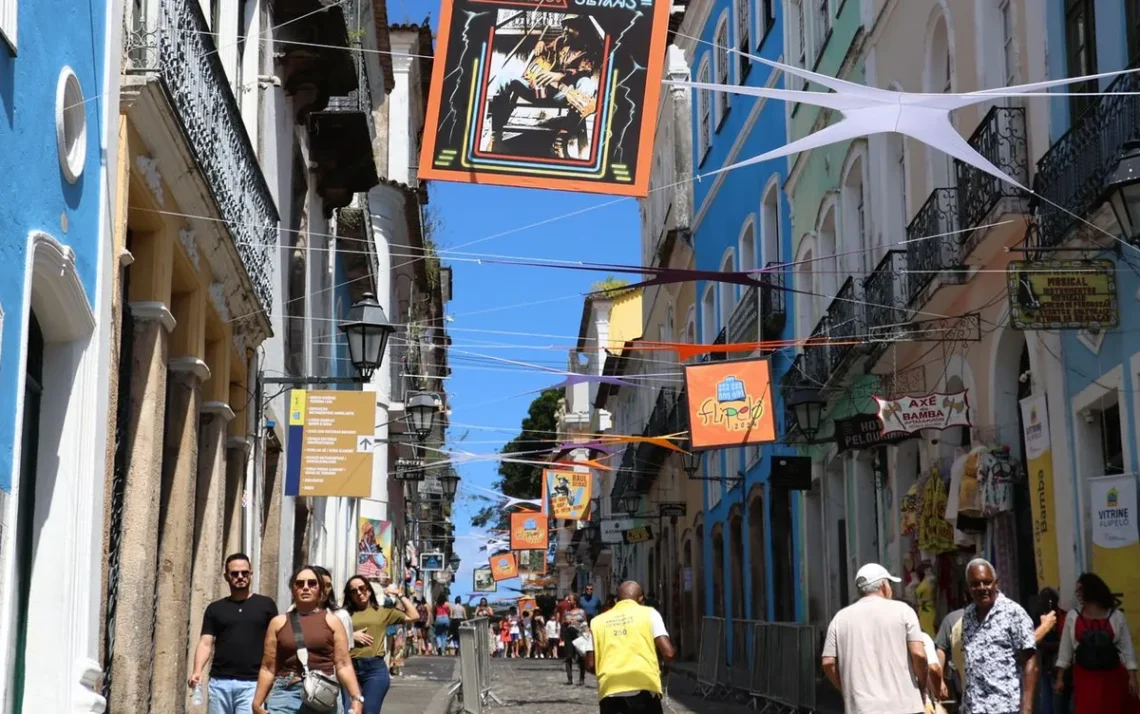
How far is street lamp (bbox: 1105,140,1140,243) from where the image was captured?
1080cm

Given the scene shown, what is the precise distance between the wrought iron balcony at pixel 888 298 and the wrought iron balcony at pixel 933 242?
33 cm

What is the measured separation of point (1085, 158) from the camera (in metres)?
13.2

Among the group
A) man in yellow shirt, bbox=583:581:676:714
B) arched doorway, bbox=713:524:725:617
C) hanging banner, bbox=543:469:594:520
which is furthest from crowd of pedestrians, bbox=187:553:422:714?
hanging banner, bbox=543:469:594:520

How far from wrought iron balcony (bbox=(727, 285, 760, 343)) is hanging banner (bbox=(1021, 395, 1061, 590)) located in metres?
12.5

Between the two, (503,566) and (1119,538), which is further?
(503,566)

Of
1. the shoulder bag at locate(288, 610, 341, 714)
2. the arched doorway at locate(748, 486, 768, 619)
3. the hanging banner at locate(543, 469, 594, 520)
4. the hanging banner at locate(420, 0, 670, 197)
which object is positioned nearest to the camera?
the shoulder bag at locate(288, 610, 341, 714)

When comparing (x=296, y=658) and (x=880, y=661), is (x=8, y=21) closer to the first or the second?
(x=296, y=658)

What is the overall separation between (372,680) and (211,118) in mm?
4398

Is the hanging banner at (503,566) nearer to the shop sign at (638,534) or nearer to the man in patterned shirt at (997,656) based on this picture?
the shop sign at (638,534)

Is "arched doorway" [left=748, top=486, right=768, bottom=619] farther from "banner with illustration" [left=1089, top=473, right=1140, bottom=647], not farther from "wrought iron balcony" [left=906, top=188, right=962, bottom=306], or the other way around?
"banner with illustration" [left=1089, top=473, right=1140, bottom=647]

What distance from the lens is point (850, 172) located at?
22.7 m

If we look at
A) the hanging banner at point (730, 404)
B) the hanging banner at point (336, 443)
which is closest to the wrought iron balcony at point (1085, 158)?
the hanging banner at point (336, 443)

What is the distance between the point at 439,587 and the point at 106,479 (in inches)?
2169

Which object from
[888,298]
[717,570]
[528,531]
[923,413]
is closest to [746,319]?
[717,570]
